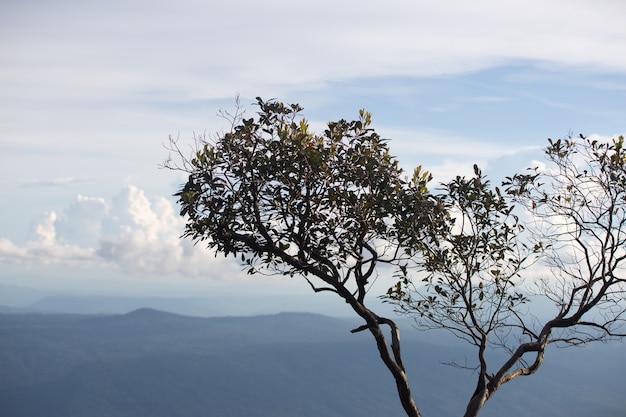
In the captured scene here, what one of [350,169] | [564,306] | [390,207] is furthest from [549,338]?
[350,169]

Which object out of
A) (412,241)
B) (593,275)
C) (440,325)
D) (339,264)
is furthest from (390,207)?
(593,275)

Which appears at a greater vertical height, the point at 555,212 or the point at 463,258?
the point at 555,212

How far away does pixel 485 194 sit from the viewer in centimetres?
1630

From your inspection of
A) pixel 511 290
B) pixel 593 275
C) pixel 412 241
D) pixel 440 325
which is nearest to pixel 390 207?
pixel 412 241

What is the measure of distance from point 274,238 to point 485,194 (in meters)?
5.11

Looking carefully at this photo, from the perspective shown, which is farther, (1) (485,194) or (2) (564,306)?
(2) (564,306)

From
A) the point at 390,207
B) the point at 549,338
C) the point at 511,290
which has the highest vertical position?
the point at 390,207

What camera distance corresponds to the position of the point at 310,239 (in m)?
17.0

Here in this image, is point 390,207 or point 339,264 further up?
point 390,207

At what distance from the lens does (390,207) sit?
629 inches

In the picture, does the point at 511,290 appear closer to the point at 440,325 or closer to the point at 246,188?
the point at 440,325

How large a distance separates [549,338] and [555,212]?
314 centimetres

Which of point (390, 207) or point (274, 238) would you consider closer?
point (390, 207)

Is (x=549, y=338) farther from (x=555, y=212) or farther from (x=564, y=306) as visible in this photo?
(x=555, y=212)
